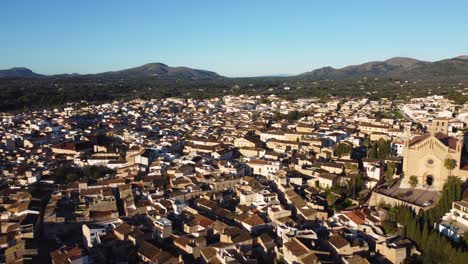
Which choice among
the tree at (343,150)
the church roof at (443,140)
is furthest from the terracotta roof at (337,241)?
the tree at (343,150)

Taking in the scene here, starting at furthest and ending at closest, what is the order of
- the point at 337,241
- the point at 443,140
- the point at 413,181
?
the point at 443,140 → the point at 413,181 → the point at 337,241

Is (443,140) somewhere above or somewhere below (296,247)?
above

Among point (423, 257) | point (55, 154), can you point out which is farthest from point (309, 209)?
point (55, 154)

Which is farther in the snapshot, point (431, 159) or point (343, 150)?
point (343, 150)

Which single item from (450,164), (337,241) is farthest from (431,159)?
(337,241)

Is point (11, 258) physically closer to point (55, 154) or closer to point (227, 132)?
point (55, 154)

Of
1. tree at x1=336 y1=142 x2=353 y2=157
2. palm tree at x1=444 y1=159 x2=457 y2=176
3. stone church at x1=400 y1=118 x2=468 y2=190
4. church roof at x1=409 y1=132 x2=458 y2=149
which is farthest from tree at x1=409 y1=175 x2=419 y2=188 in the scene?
tree at x1=336 y1=142 x2=353 y2=157

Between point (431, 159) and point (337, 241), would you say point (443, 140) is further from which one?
point (337, 241)

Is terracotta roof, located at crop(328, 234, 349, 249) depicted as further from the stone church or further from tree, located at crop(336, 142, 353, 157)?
tree, located at crop(336, 142, 353, 157)

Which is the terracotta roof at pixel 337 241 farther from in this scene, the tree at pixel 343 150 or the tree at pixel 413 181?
the tree at pixel 343 150
